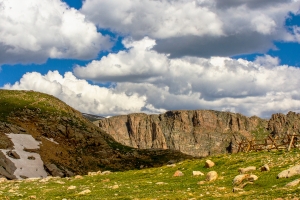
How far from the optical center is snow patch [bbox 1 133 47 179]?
122 m

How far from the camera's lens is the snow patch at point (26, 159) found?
122356 mm

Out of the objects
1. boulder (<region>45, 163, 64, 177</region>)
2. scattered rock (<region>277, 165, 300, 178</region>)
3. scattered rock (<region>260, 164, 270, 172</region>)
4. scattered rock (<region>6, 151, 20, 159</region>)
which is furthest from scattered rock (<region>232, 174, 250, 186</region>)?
scattered rock (<region>6, 151, 20, 159</region>)

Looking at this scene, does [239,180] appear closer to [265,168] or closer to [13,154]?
[265,168]

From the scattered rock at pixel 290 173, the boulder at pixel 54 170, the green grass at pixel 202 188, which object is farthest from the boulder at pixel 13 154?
the scattered rock at pixel 290 173

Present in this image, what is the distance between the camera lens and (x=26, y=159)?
132 m

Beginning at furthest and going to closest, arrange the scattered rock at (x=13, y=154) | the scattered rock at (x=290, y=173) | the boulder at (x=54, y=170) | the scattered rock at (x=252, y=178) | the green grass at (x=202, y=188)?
1. the boulder at (x=54, y=170)
2. the scattered rock at (x=13, y=154)
3. the scattered rock at (x=252, y=178)
4. the scattered rock at (x=290, y=173)
5. the green grass at (x=202, y=188)

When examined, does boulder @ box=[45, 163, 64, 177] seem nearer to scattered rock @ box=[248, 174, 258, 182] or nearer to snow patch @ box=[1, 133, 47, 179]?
snow patch @ box=[1, 133, 47, 179]

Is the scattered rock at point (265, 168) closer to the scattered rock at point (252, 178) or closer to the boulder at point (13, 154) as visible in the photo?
the scattered rock at point (252, 178)

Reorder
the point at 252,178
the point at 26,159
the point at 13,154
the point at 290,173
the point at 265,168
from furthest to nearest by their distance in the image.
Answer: the point at 26,159, the point at 13,154, the point at 265,168, the point at 252,178, the point at 290,173

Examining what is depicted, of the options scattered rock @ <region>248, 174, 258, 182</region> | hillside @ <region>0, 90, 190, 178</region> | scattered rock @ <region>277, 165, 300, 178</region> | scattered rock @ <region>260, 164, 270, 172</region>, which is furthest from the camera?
hillside @ <region>0, 90, 190, 178</region>

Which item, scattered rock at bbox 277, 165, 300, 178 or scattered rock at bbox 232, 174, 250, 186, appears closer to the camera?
scattered rock at bbox 277, 165, 300, 178

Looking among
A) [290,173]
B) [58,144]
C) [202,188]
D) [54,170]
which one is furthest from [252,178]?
[58,144]

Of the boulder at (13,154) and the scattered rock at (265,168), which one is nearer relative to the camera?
the scattered rock at (265,168)

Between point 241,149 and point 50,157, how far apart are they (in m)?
103
